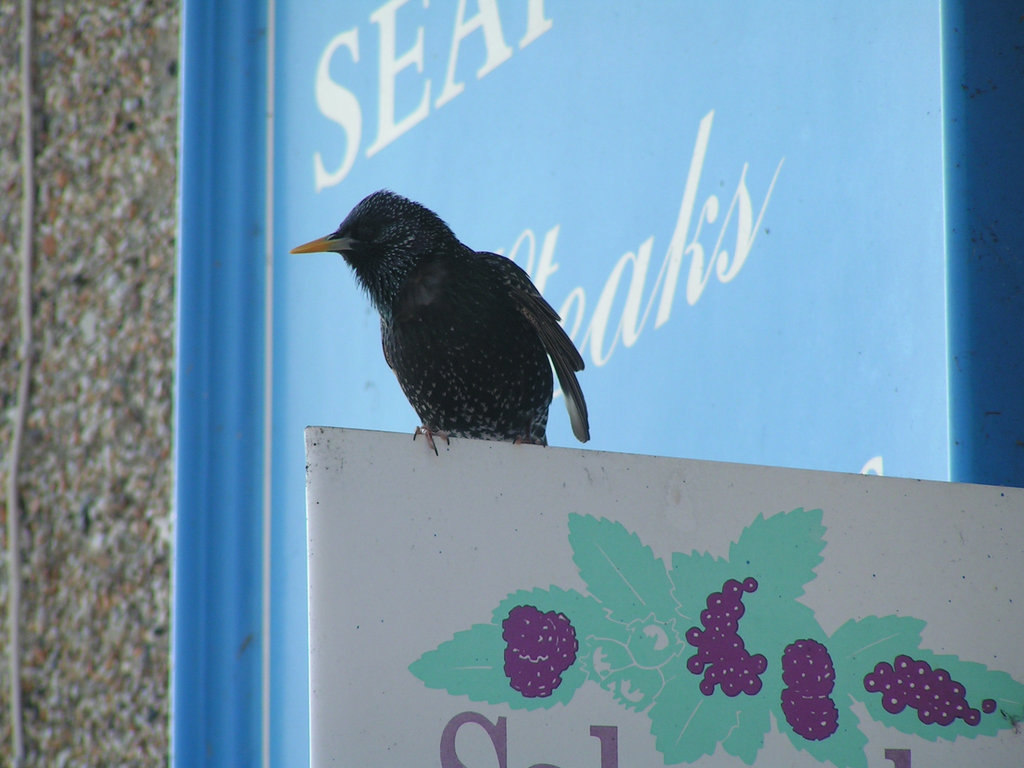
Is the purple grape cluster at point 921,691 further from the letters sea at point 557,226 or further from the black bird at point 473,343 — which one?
the letters sea at point 557,226

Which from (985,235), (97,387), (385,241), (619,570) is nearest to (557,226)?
(385,241)

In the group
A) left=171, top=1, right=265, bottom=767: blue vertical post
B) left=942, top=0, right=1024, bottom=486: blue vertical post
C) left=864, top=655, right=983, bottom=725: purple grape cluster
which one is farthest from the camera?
left=171, top=1, right=265, bottom=767: blue vertical post

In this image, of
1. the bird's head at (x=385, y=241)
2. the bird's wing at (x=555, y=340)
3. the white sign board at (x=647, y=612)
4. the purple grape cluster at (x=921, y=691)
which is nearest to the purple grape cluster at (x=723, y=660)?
the white sign board at (x=647, y=612)

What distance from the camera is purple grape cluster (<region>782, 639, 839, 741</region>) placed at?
3.43 feet

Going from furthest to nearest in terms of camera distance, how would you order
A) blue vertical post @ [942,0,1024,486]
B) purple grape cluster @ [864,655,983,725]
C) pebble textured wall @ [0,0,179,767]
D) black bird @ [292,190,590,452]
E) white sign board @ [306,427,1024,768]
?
pebble textured wall @ [0,0,179,767] → black bird @ [292,190,590,452] → blue vertical post @ [942,0,1024,486] → purple grape cluster @ [864,655,983,725] → white sign board @ [306,427,1024,768]

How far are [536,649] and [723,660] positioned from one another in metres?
0.18

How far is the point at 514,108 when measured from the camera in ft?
7.49

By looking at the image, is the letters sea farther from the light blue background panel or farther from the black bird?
the black bird

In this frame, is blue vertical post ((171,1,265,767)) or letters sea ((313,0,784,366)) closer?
letters sea ((313,0,784,366))

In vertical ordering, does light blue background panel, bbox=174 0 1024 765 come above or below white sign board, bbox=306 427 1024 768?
above

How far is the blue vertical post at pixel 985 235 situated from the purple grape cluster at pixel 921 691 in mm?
416

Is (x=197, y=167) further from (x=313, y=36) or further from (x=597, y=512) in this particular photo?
(x=597, y=512)

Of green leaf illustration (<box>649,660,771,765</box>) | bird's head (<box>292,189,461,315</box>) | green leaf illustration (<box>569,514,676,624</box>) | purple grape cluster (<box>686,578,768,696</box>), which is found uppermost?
bird's head (<box>292,189,461,315</box>)

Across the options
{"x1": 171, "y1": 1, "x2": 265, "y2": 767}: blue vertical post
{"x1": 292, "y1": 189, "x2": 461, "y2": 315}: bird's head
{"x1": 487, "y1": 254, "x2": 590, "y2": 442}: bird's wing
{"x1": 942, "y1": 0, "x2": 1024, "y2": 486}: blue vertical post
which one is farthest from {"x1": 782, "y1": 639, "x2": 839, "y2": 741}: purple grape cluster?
{"x1": 171, "y1": 1, "x2": 265, "y2": 767}: blue vertical post
